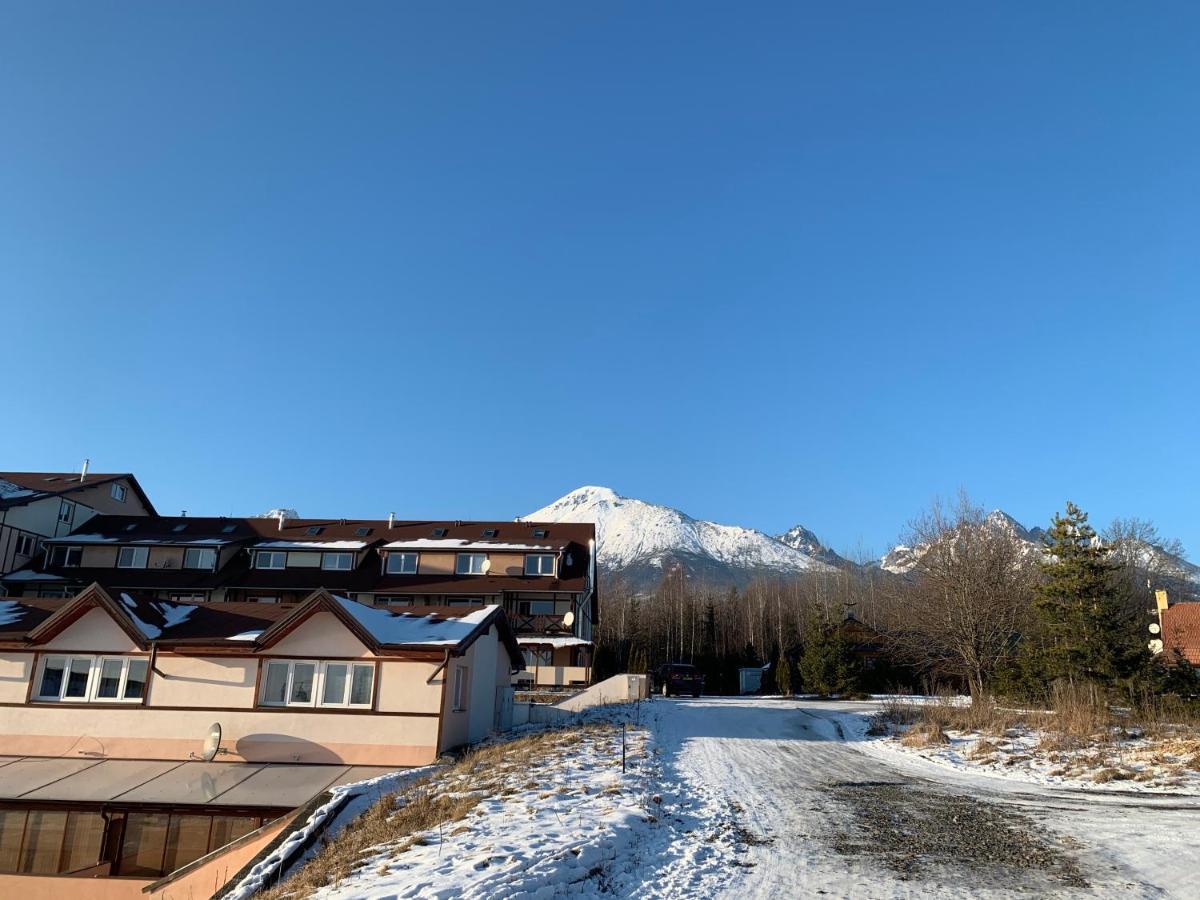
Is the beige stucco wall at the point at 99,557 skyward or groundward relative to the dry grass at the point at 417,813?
skyward

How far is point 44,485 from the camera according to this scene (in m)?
53.5

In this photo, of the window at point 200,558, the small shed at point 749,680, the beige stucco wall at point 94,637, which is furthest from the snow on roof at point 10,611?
the small shed at point 749,680

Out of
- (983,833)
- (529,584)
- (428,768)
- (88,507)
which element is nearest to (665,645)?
(529,584)

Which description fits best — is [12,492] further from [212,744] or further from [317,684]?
[317,684]

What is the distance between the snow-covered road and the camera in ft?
32.4

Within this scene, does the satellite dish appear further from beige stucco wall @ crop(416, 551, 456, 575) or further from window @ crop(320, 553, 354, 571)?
window @ crop(320, 553, 354, 571)

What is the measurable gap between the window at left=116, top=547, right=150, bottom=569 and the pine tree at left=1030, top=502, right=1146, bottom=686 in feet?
159

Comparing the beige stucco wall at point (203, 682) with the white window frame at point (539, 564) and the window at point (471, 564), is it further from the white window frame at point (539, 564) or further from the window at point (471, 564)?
the white window frame at point (539, 564)

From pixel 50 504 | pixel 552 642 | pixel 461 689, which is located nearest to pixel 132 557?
pixel 50 504

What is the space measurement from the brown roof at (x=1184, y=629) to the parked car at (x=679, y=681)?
26.4 m

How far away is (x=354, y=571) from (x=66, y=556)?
17335mm

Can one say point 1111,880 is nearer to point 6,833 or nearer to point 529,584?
point 6,833

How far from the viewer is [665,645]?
80.6 meters

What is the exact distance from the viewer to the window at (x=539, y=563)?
50.2m
